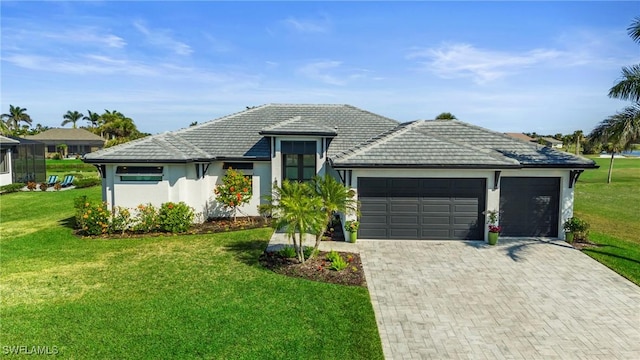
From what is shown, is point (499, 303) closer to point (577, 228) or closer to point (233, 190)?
point (577, 228)

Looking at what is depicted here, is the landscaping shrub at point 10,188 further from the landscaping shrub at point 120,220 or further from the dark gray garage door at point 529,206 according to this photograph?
the dark gray garage door at point 529,206

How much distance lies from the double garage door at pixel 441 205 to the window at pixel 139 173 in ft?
26.7

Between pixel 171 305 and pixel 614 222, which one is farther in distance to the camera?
pixel 614 222

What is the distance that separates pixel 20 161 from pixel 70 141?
38.0 metres

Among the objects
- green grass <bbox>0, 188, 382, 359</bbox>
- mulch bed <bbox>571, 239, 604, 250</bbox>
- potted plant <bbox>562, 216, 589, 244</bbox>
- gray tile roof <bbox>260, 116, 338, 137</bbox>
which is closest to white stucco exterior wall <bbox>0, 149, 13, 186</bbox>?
green grass <bbox>0, 188, 382, 359</bbox>

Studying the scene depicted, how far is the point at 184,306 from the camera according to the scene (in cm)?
861

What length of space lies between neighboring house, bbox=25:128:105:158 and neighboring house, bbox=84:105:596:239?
57.9 m

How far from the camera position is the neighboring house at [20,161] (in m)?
29.5

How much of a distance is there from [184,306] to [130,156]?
8.78 meters

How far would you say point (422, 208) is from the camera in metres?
14.3

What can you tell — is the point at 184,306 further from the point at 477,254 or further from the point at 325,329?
the point at 477,254

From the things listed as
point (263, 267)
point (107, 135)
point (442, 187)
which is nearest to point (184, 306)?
point (263, 267)

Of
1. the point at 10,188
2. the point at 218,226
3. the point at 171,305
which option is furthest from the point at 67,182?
the point at 171,305

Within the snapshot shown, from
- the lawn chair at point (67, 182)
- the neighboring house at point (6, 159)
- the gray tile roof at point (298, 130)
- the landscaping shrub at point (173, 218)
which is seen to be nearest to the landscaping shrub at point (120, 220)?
the landscaping shrub at point (173, 218)
